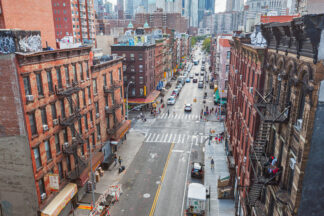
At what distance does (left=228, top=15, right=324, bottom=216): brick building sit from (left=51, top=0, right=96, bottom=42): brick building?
A: 7009cm

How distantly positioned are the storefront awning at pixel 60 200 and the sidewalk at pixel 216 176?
1393 cm

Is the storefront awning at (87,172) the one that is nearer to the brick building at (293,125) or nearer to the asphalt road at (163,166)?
the asphalt road at (163,166)

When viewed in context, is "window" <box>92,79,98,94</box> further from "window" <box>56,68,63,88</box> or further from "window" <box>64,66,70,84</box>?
"window" <box>56,68,63,88</box>

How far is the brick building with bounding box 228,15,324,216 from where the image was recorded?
10.2 metres

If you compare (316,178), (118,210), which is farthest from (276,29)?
(118,210)

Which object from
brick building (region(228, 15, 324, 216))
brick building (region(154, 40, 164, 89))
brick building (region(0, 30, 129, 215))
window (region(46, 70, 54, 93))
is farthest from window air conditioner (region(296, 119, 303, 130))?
brick building (region(154, 40, 164, 89))

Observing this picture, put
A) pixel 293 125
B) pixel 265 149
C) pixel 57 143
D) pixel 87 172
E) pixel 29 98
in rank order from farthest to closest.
Answer: pixel 87 172 → pixel 57 143 → pixel 29 98 → pixel 265 149 → pixel 293 125

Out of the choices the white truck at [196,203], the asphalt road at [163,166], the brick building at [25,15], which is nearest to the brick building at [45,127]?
the asphalt road at [163,166]

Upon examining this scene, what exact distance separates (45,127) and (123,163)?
16.1 metres

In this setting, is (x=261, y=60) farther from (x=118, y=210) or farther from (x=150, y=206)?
(x=118, y=210)

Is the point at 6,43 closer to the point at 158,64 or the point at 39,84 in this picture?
the point at 39,84

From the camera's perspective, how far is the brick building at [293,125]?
10.2 m

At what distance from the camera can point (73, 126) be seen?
85.7 feet

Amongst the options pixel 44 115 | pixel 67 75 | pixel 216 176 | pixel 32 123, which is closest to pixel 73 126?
pixel 44 115
